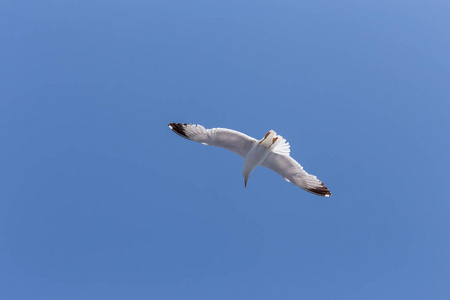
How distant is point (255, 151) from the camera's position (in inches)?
514

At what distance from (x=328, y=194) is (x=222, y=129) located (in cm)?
422

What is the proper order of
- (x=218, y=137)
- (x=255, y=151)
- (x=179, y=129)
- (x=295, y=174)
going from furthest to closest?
(x=179, y=129) → (x=295, y=174) → (x=218, y=137) → (x=255, y=151)

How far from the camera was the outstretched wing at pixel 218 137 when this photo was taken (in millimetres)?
13234

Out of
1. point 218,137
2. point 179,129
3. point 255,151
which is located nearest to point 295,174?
point 255,151

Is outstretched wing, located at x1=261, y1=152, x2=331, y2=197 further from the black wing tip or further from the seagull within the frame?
the black wing tip

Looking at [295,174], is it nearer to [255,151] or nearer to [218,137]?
[255,151]

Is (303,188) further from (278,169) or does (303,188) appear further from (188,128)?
(188,128)

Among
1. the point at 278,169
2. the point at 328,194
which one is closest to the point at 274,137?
the point at 278,169

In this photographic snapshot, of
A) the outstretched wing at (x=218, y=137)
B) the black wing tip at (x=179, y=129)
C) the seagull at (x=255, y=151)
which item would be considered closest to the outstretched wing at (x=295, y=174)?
the seagull at (x=255, y=151)

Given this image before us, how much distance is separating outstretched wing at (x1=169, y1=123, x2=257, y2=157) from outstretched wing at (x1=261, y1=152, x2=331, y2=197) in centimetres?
93

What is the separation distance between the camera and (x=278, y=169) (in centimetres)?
1382

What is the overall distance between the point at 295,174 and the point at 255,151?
1.73 m

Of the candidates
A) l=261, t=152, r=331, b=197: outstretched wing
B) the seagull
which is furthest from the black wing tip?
l=261, t=152, r=331, b=197: outstretched wing

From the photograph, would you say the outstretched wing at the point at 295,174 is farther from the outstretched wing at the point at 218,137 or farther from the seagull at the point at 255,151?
the outstretched wing at the point at 218,137
